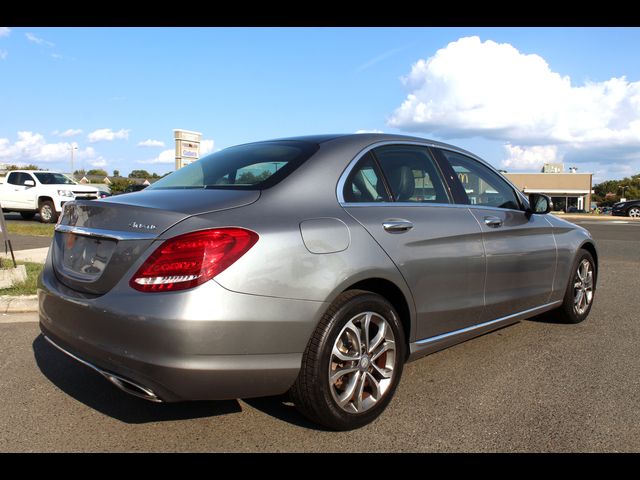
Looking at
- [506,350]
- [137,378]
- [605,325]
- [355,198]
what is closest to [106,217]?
[137,378]

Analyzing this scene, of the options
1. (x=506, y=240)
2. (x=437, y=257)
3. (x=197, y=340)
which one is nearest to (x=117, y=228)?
(x=197, y=340)

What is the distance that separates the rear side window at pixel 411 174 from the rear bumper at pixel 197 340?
1156 millimetres

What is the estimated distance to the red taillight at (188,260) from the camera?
242 cm

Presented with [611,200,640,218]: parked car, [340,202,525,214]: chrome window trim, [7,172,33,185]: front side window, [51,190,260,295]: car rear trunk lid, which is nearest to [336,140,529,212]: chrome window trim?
[340,202,525,214]: chrome window trim

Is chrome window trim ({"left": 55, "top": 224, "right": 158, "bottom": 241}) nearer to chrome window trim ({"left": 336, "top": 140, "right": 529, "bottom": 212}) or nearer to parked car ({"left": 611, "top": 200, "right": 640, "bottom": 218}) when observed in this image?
chrome window trim ({"left": 336, "top": 140, "right": 529, "bottom": 212})

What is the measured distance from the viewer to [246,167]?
3287 millimetres

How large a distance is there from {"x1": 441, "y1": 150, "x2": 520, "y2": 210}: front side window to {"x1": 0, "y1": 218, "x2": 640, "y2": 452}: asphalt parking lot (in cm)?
122

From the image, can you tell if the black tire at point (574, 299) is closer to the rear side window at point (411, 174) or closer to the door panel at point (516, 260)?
the door panel at point (516, 260)

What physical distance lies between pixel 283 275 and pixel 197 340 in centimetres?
50

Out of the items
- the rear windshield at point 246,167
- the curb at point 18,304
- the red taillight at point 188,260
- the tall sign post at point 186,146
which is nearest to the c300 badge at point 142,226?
the red taillight at point 188,260

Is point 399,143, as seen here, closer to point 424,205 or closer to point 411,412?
point 424,205

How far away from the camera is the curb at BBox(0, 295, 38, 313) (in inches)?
217
